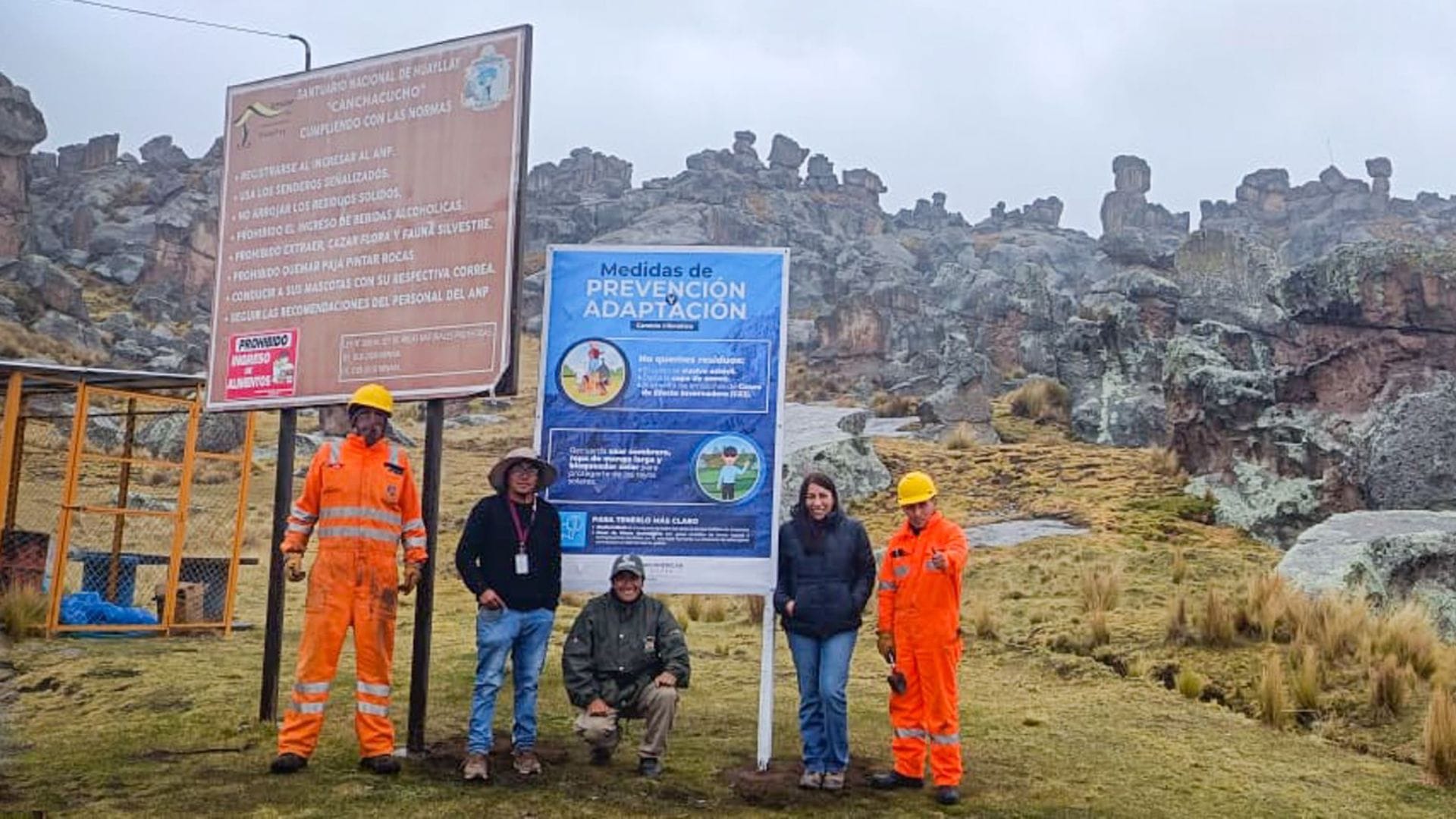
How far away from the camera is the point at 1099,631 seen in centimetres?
1034

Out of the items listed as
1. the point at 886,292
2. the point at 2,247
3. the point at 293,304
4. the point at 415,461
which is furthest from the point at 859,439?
the point at 2,247

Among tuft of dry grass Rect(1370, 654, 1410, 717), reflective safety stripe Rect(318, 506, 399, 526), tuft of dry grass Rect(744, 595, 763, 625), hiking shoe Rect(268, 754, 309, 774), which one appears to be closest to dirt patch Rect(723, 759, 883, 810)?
hiking shoe Rect(268, 754, 309, 774)

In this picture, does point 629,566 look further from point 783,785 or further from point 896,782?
point 896,782

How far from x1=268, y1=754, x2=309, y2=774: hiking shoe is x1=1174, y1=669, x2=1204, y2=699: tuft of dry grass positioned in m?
6.65

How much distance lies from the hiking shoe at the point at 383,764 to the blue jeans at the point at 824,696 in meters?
2.22

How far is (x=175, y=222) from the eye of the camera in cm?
6231

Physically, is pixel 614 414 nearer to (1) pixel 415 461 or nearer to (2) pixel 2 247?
(1) pixel 415 461

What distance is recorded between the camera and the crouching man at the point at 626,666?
6.02m

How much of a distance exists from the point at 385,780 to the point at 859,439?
15.3m

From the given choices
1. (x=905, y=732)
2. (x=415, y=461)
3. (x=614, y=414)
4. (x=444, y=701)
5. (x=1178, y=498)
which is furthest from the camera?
(x=415, y=461)

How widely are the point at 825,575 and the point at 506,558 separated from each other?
1795 millimetres

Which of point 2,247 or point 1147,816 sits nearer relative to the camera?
point 1147,816

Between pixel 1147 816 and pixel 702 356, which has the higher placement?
pixel 702 356

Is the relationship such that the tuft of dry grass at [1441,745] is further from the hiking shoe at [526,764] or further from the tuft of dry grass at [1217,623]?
the hiking shoe at [526,764]
